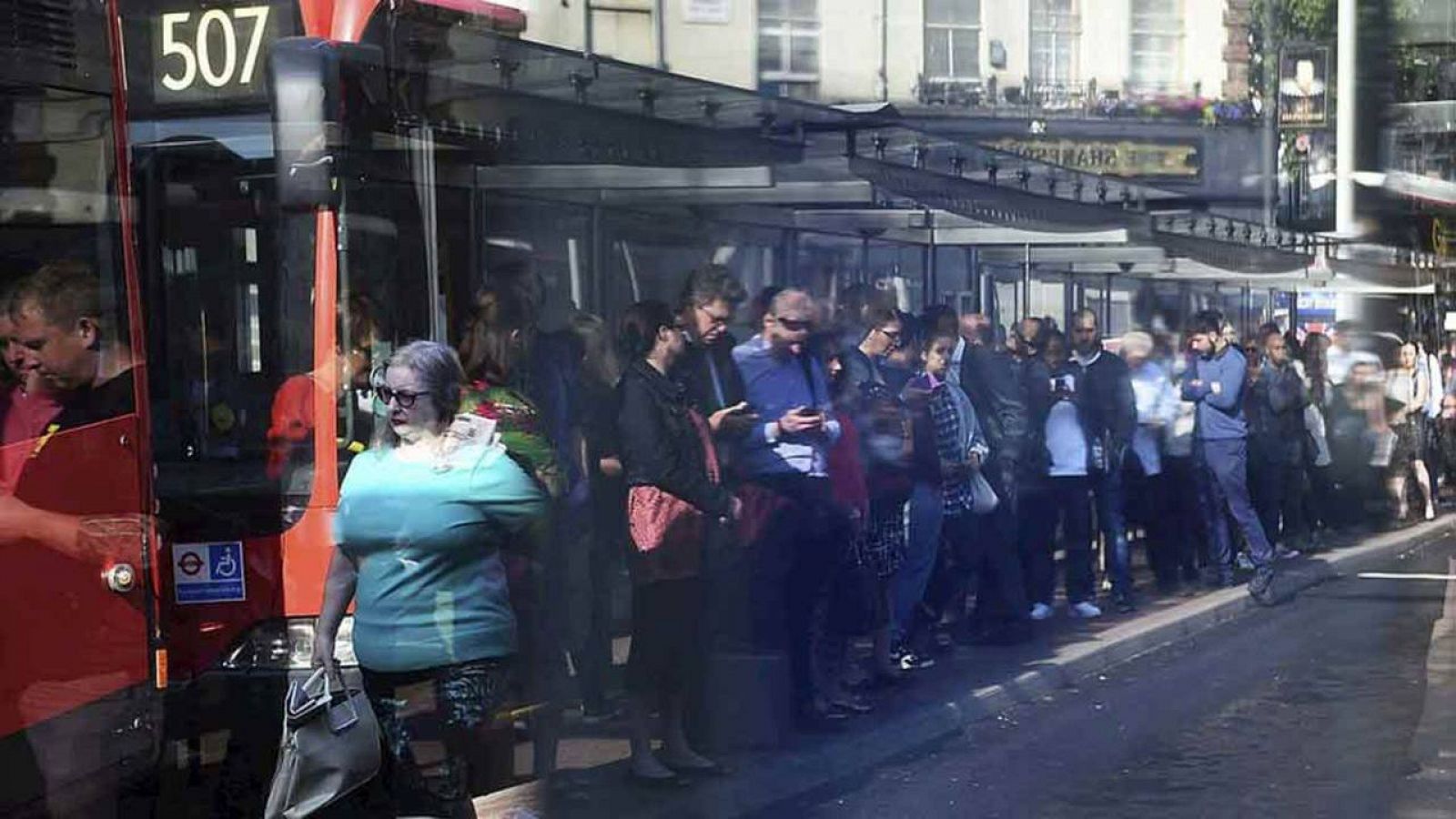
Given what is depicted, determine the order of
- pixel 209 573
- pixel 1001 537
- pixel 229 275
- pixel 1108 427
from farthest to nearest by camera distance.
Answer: pixel 229 275 < pixel 209 573 < pixel 1001 537 < pixel 1108 427

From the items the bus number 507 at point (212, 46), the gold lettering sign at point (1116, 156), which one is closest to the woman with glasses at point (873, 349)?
the gold lettering sign at point (1116, 156)

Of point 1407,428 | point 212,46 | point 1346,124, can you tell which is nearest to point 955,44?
point 1346,124

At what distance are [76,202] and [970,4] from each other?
2.96m

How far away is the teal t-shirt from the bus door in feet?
3.65

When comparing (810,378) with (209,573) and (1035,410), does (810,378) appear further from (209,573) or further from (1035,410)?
(209,573)

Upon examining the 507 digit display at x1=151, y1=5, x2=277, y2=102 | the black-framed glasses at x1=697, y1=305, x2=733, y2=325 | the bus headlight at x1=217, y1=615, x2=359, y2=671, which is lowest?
the bus headlight at x1=217, y1=615, x2=359, y2=671

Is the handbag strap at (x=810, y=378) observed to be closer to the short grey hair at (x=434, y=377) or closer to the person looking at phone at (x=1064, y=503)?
the person looking at phone at (x=1064, y=503)

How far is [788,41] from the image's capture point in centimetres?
477

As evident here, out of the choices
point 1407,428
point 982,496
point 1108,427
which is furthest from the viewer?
point 982,496

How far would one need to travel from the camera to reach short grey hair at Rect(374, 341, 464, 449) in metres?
5.43

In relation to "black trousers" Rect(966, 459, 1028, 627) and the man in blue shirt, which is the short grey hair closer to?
"black trousers" Rect(966, 459, 1028, 627)

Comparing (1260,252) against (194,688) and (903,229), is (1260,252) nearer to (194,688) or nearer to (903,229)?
(903,229)

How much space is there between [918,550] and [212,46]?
2.66m

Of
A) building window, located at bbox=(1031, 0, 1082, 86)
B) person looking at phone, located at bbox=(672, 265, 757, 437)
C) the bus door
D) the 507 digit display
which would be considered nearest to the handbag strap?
person looking at phone, located at bbox=(672, 265, 757, 437)
